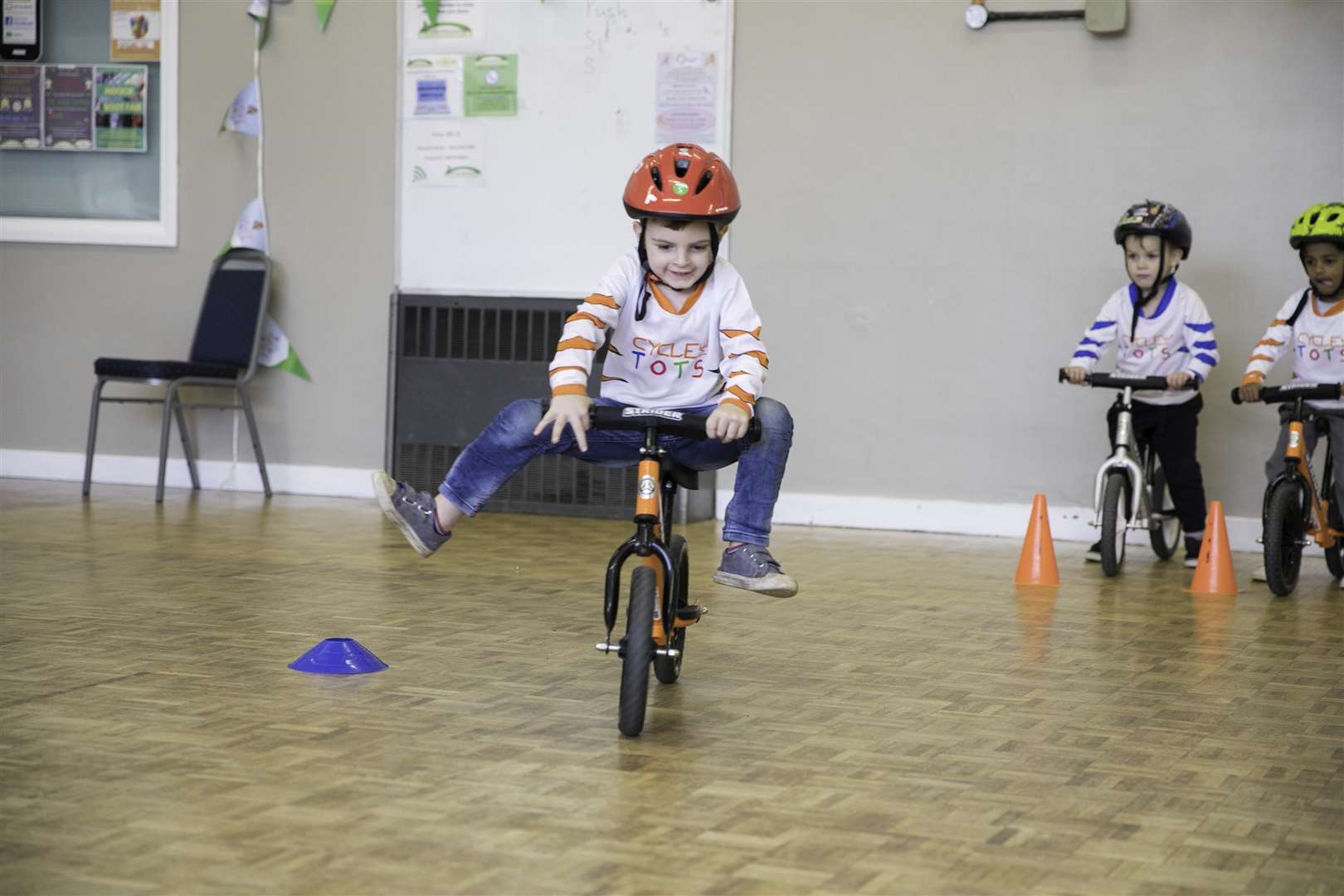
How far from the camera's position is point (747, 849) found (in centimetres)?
226

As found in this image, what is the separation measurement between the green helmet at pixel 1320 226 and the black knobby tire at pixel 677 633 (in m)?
3.27

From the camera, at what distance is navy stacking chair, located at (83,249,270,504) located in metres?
7.25

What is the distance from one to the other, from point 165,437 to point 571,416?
4.83 m

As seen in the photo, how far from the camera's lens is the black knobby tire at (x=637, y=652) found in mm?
2881

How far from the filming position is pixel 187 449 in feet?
25.5

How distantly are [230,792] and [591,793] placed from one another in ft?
1.88

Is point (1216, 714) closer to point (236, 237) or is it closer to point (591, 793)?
point (591, 793)

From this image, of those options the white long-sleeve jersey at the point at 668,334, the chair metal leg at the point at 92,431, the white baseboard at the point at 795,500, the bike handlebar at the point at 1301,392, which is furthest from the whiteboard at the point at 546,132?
the white long-sleeve jersey at the point at 668,334

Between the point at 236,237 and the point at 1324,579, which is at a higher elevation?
the point at 236,237

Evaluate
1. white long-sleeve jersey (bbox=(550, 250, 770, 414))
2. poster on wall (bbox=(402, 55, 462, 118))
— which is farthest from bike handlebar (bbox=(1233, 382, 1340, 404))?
poster on wall (bbox=(402, 55, 462, 118))

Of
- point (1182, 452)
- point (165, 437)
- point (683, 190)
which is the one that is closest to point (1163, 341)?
point (1182, 452)

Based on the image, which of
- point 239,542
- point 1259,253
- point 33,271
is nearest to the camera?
point 239,542

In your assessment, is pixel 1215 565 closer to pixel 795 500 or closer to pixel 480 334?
pixel 795 500

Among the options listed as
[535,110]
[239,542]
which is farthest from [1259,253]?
[239,542]
